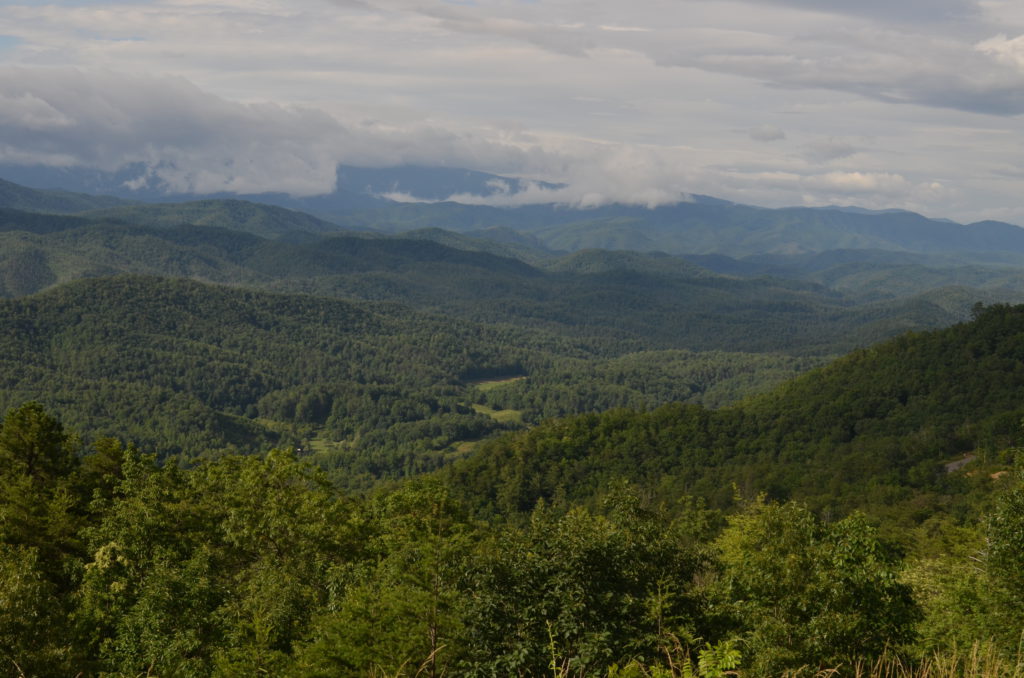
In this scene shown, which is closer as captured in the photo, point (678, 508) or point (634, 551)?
point (634, 551)

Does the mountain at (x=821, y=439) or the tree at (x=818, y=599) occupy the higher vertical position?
the tree at (x=818, y=599)

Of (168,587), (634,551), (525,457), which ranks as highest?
(634,551)

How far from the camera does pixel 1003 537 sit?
26.3 meters

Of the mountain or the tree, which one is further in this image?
the mountain

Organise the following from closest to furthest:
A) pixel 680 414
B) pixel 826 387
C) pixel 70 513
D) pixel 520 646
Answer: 1. pixel 520 646
2. pixel 70 513
3. pixel 680 414
4. pixel 826 387

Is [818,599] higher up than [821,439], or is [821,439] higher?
[818,599]

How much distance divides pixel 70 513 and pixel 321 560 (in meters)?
14.1

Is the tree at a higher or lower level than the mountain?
higher

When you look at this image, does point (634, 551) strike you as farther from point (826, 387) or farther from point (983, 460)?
point (826, 387)

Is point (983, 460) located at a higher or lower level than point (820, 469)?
higher

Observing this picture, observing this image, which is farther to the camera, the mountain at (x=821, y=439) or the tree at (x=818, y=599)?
the mountain at (x=821, y=439)

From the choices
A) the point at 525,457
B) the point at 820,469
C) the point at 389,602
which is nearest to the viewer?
the point at 389,602

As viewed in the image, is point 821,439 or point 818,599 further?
point 821,439

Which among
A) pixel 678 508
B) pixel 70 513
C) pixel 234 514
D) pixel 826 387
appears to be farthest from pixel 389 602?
pixel 826 387
